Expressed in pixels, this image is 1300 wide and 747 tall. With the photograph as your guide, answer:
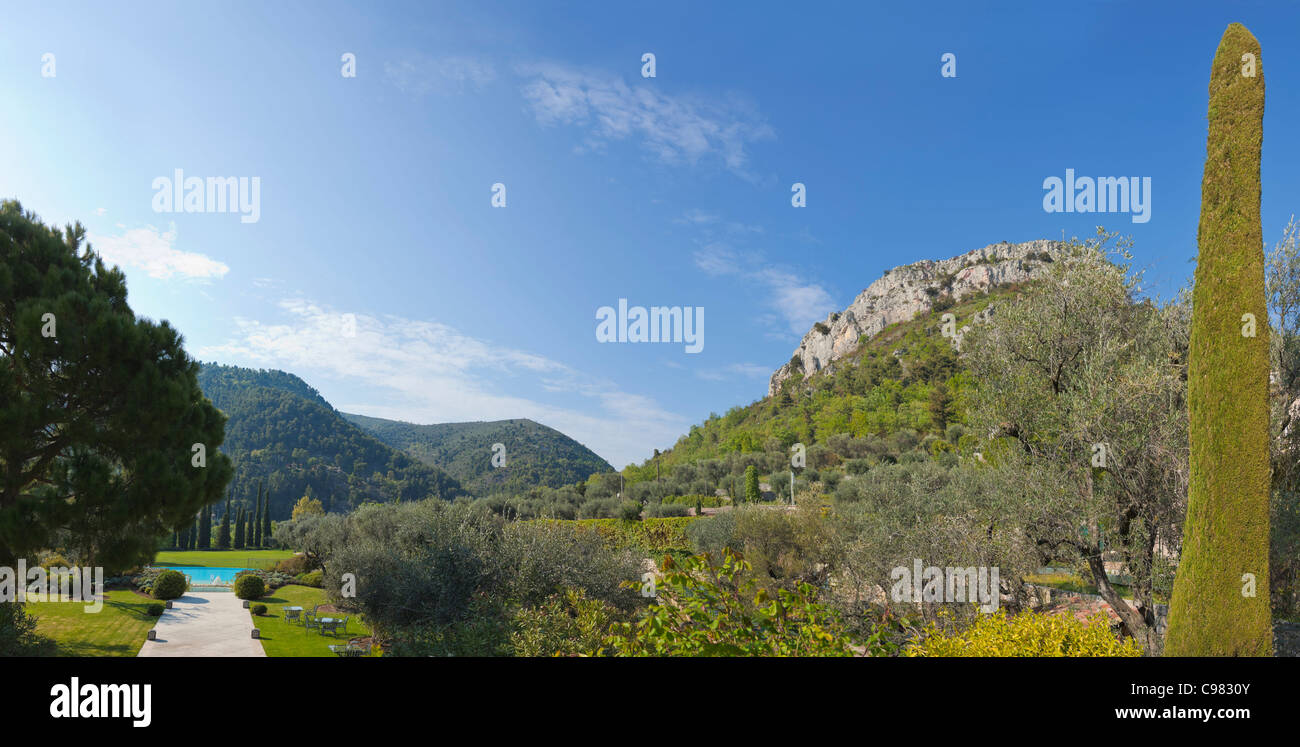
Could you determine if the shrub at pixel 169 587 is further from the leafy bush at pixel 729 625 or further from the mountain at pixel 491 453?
the mountain at pixel 491 453

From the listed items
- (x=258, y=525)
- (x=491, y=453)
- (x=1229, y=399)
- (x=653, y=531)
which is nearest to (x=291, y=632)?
(x=653, y=531)

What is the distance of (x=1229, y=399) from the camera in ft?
24.3

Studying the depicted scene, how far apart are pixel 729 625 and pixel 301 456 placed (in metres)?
72.9

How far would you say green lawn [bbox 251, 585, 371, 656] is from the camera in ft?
51.5

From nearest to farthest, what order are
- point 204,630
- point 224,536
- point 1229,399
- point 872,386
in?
point 1229,399
point 204,630
point 224,536
point 872,386

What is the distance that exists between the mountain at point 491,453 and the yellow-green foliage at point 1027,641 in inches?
2179

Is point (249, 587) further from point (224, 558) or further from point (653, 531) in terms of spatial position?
point (224, 558)

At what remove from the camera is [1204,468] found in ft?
24.3

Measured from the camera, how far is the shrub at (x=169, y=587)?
880 inches

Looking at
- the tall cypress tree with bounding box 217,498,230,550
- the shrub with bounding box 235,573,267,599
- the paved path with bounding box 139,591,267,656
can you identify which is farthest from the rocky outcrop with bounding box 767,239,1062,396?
the paved path with bounding box 139,591,267,656

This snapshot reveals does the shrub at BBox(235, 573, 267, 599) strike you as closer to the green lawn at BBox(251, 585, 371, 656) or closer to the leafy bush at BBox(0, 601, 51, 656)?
the green lawn at BBox(251, 585, 371, 656)
